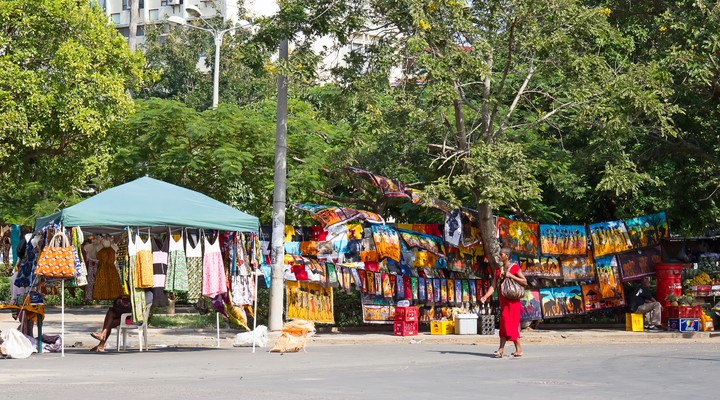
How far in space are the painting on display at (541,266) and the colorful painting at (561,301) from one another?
0.34m

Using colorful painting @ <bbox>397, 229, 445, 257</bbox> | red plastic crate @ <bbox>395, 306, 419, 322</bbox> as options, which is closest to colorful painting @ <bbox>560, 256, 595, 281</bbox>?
colorful painting @ <bbox>397, 229, 445, 257</bbox>

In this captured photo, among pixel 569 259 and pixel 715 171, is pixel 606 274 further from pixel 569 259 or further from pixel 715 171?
pixel 715 171

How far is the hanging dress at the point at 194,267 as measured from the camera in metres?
17.3

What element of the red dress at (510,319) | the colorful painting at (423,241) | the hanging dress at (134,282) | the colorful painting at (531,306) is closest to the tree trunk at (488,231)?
the colorful painting at (423,241)

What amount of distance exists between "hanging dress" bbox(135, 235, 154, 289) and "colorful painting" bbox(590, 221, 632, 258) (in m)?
11.1

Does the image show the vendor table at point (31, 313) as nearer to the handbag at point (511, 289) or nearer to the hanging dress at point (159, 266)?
the hanging dress at point (159, 266)

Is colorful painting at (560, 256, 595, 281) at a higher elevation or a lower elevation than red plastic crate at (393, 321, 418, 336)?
higher

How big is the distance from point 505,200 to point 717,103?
6.38m

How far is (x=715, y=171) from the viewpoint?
76.9 feet

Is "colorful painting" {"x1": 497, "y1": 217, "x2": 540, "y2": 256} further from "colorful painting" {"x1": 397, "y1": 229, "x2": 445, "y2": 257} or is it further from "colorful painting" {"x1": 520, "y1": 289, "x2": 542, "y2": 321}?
"colorful painting" {"x1": 397, "y1": 229, "x2": 445, "y2": 257}

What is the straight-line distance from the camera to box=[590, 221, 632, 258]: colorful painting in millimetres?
23891

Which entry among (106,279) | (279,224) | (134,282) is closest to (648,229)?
(279,224)

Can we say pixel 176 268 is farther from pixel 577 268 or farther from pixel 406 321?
pixel 577 268

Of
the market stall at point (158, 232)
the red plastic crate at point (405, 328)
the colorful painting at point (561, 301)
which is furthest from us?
the colorful painting at point (561, 301)
